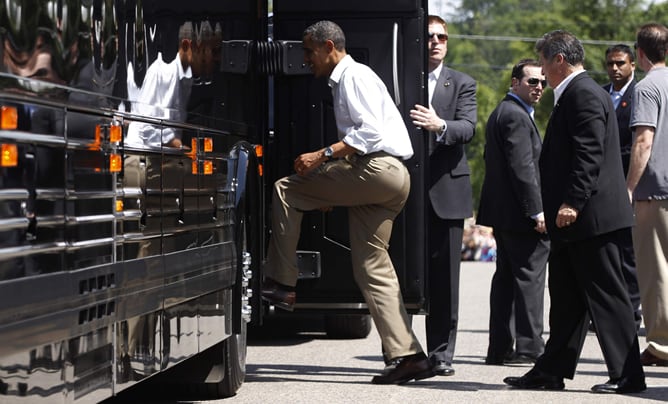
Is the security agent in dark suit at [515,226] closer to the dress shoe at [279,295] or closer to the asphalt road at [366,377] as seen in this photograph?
the asphalt road at [366,377]

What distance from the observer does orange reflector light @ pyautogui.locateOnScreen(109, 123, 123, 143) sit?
5.25 meters

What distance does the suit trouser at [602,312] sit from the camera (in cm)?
785

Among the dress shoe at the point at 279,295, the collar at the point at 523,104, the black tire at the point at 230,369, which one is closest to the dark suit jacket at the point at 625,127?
the collar at the point at 523,104

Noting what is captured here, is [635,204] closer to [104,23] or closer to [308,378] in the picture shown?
[308,378]

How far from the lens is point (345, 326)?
1118cm

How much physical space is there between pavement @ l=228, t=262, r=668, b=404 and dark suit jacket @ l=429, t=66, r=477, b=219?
1.02 meters

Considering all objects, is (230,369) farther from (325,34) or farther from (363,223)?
(325,34)

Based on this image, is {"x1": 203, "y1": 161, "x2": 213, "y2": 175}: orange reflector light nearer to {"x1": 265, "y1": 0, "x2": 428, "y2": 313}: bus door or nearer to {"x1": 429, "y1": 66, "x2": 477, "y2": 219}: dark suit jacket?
{"x1": 265, "y1": 0, "x2": 428, "y2": 313}: bus door

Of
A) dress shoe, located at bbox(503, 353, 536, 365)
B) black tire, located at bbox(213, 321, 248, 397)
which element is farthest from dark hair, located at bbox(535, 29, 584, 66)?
dress shoe, located at bbox(503, 353, 536, 365)

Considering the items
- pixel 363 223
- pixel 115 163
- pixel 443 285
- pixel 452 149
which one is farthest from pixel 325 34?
pixel 115 163

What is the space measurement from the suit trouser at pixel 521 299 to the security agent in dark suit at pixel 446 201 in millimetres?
710

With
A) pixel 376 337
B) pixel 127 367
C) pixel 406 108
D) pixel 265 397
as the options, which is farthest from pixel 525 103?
pixel 127 367

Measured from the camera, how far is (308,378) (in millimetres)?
8586

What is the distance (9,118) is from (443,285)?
520cm
